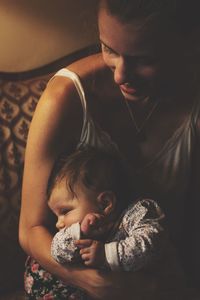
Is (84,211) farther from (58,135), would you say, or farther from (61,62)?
(61,62)

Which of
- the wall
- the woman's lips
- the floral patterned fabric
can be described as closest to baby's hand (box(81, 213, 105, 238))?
the floral patterned fabric

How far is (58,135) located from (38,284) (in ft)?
0.92

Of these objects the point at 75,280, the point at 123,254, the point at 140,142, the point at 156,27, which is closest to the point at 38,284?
the point at 75,280

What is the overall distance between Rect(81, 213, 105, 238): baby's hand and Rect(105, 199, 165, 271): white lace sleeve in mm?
34

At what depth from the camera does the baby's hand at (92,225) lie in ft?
2.90

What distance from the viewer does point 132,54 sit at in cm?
90

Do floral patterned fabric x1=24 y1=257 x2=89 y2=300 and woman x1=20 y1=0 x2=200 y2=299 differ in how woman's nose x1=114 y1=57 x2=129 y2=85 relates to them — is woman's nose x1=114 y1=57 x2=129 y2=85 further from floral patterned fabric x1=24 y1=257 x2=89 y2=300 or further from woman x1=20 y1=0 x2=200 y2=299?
floral patterned fabric x1=24 y1=257 x2=89 y2=300

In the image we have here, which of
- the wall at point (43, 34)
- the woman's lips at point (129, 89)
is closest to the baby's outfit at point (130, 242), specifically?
the woman's lips at point (129, 89)

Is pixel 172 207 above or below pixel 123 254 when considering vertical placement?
below

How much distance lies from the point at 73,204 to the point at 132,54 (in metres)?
0.28

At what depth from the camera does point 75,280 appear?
941 millimetres

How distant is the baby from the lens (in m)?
0.86

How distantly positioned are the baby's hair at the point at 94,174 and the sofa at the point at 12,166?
166mm

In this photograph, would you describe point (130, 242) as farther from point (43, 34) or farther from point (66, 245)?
point (43, 34)
